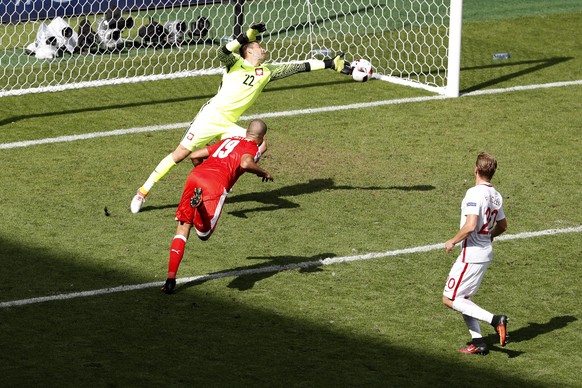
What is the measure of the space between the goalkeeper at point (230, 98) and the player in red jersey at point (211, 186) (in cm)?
207

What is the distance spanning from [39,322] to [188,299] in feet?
4.71

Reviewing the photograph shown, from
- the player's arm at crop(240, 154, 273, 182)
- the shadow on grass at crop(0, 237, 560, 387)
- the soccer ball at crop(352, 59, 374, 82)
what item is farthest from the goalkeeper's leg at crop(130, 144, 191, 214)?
the player's arm at crop(240, 154, 273, 182)

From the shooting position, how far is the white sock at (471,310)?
1006cm

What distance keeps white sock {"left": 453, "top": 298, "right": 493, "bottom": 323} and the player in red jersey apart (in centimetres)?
241

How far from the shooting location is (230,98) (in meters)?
14.6

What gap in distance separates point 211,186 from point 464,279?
2826 mm

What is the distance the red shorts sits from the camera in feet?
37.9

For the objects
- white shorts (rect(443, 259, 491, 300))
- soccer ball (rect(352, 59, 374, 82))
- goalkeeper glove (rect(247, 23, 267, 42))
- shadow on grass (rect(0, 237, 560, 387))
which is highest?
goalkeeper glove (rect(247, 23, 267, 42))

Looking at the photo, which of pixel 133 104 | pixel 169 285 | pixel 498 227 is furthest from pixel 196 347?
pixel 133 104

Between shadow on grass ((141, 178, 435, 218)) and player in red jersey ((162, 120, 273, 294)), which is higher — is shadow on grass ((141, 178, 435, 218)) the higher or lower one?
the lower one

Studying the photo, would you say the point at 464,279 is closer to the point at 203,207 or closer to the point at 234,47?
the point at 203,207

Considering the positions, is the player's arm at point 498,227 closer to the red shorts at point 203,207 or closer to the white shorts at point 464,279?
the white shorts at point 464,279

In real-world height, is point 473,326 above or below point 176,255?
above

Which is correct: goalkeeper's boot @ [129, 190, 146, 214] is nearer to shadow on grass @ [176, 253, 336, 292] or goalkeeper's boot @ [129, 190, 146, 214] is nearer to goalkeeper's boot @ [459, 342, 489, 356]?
shadow on grass @ [176, 253, 336, 292]
